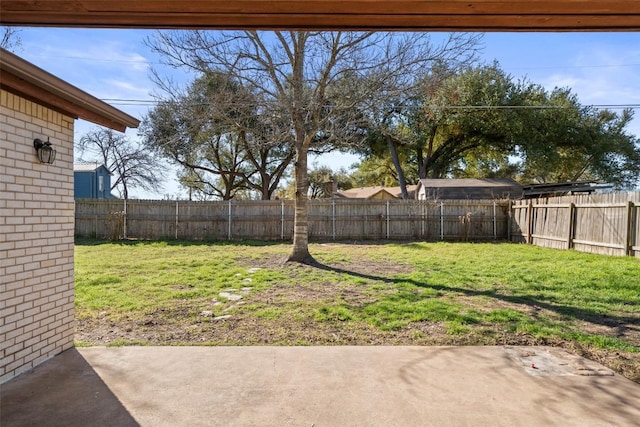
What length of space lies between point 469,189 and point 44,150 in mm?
19011

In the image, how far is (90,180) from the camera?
21844mm

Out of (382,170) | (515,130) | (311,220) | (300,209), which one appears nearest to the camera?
(300,209)

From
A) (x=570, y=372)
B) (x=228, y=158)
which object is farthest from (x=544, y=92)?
(x=570, y=372)

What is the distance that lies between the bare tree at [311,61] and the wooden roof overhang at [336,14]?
586 cm

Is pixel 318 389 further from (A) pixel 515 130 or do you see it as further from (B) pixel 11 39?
(A) pixel 515 130

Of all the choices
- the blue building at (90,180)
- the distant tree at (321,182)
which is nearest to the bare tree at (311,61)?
the blue building at (90,180)

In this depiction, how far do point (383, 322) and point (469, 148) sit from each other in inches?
904

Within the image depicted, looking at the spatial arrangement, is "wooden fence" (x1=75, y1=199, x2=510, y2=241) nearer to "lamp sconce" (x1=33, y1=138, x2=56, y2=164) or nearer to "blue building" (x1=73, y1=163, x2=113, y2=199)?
"blue building" (x1=73, y1=163, x2=113, y2=199)

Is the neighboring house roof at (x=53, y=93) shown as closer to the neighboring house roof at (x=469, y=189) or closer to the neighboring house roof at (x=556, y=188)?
the neighboring house roof at (x=469, y=189)

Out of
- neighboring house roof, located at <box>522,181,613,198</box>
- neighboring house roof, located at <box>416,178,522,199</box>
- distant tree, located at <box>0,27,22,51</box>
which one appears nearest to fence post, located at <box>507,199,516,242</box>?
neighboring house roof, located at <box>416,178,522,199</box>

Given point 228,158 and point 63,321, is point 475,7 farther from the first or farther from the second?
point 228,158

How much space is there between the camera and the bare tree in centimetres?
730

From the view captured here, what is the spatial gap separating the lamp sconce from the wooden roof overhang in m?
1.35

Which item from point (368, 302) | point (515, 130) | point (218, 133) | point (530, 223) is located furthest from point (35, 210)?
point (515, 130)
